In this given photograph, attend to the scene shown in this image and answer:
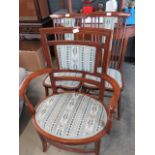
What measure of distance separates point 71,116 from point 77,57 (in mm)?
432

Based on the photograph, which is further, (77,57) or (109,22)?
(109,22)

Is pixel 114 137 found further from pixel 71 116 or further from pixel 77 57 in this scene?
pixel 77 57

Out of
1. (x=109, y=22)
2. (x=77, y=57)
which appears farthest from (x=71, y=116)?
(x=109, y=22)

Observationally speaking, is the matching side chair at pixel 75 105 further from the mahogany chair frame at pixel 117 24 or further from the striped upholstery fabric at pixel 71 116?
the mahogany chair frame at pixel 117 24

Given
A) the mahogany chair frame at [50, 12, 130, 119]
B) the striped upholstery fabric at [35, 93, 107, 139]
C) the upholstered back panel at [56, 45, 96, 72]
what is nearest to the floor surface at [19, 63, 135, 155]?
the mahogany chair frame at [50, 12, 130, 119]

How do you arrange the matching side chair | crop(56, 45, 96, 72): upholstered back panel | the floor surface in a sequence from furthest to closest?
the floor surface → crop(56, 45, 96, 72): upholstered back panel → the matching side chair

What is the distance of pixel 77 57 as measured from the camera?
1202 millimetres

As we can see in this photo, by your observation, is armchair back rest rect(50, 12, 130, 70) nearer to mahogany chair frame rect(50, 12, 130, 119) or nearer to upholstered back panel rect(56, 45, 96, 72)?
mahogany chair frame rect(50, 12, 130, 119)

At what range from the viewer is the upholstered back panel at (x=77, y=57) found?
1.16m

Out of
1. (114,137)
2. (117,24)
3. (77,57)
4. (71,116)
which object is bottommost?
(114,137)

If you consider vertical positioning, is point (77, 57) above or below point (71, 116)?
above

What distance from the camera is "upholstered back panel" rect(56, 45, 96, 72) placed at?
1162 millimetres
